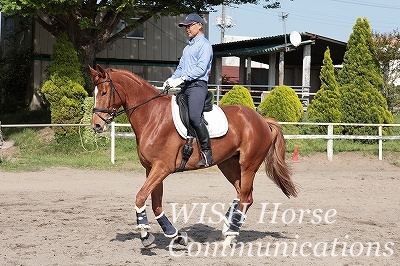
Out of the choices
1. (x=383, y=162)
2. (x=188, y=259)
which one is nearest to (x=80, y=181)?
(x=188, y=259)

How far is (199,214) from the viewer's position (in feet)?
33.2

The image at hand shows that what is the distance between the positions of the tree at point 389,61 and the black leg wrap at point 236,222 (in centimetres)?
1522

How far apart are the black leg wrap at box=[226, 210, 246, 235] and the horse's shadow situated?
28 cm

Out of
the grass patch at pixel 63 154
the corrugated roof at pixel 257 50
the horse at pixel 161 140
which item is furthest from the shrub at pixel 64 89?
the horse at pixel 161 140

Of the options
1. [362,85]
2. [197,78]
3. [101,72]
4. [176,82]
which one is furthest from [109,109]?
[362,85]

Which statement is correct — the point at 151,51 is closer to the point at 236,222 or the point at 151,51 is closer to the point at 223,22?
the point at 236,222

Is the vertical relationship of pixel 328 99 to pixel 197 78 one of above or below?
below

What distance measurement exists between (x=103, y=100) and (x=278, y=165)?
2762 mm

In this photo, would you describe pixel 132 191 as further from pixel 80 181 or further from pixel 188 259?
pixel 188 259

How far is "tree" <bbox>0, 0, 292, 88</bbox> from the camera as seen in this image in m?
19.2

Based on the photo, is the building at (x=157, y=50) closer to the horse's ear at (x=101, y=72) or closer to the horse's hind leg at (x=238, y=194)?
the horse's hind leg at (x=238, y=194)

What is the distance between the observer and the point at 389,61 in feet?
74.8

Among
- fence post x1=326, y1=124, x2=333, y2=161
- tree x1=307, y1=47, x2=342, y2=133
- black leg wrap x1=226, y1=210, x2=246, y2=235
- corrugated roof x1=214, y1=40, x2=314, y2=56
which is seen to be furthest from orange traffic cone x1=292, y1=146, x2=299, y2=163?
black leg wrap x1=226, y1=210, x2=246, y2=235

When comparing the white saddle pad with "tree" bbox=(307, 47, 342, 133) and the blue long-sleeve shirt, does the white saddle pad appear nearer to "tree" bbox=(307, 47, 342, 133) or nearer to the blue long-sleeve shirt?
the blue long-sleeve shirt
